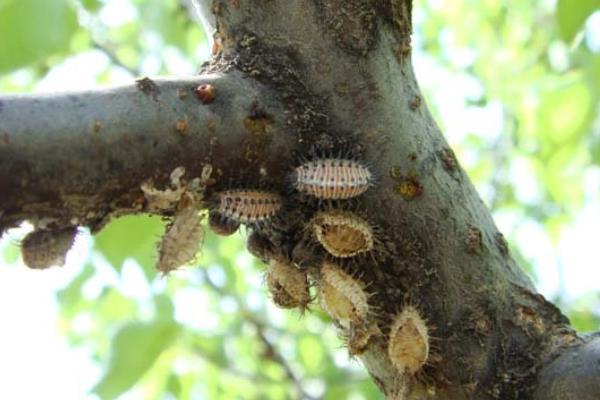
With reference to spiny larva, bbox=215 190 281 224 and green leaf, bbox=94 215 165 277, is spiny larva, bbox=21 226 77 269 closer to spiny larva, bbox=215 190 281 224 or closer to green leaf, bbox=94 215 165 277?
spiny larva, bbox=215 190 281 224

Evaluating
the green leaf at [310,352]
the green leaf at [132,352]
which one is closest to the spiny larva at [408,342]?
the green leaf at [132,352]

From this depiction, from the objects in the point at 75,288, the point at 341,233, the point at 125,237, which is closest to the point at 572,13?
the point at 341,233

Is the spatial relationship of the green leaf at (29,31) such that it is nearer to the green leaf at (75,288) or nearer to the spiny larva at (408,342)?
the green leaf at (75,288)

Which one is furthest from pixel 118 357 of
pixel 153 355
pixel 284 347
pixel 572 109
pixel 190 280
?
pixel 284 347

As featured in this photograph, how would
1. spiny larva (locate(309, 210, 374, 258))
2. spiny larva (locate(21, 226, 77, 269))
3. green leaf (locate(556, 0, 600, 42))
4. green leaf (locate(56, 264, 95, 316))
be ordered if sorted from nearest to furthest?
1. spiny larva (locate(21, 226, 77, 269))
2. spiny larva (locate(309, 210, 374, 258))
3. green leaf (locate(556, 0, 600, 42))
4. green leaf (locate(56, 264, 95, 316))

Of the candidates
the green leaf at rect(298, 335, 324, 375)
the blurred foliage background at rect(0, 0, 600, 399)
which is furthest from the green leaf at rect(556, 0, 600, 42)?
the green leaf at rect(298, 335, 324, 375)

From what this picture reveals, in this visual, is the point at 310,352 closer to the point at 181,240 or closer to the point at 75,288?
the point at 75,288
